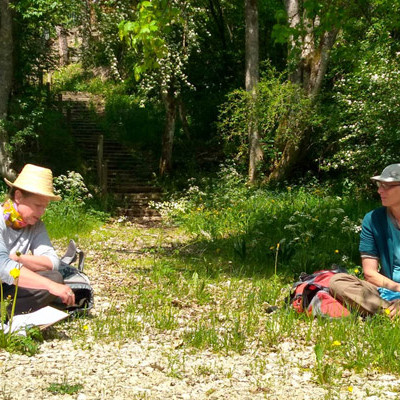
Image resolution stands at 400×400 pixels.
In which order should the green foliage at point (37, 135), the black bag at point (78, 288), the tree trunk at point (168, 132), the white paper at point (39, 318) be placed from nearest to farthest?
1. the white paper at point (39, 318)
2. the black bag at point (78, 288)
3. the green foliage at point (37, 135)
4. the tree trunk at point (168, 132)

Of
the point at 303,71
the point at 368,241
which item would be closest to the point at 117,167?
the point at 303,71

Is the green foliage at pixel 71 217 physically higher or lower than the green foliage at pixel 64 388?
higher

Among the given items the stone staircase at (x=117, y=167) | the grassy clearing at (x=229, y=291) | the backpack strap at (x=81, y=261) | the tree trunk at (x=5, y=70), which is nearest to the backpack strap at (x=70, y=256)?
the backpack strap at (x=81, y=261)

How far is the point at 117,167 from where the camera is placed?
20172mm

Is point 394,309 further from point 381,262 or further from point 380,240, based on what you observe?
point 380,240

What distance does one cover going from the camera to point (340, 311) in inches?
208

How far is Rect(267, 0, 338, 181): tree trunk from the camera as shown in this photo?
50.3 feet

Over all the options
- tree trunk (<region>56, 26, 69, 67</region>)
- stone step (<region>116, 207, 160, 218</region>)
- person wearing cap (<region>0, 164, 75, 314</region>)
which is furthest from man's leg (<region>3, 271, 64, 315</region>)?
tree trunk (<region>56, 26, 69, 67</region>)

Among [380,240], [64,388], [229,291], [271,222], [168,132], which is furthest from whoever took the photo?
[168,132]

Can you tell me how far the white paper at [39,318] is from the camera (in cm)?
471

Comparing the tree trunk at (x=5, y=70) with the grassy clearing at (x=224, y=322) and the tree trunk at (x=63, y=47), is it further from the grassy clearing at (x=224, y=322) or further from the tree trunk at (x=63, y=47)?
the tree trunk at (x=63, y=47)

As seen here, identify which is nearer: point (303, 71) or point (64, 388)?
point (64, 388)

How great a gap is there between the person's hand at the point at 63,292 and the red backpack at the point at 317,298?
2004 millimetres

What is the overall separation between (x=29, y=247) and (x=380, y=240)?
3.14 meters
